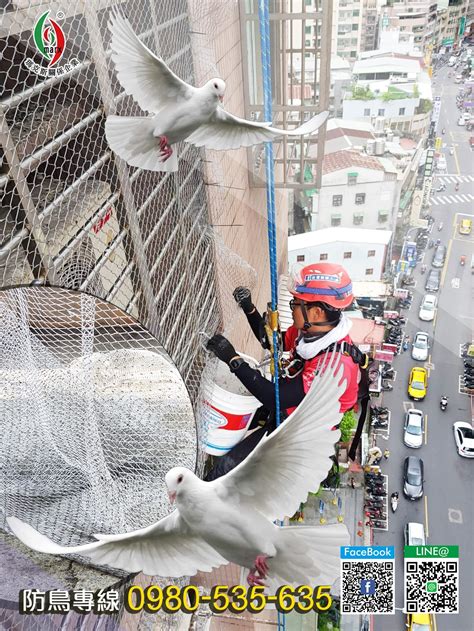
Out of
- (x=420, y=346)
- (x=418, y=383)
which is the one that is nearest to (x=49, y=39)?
(x=418, y=383)

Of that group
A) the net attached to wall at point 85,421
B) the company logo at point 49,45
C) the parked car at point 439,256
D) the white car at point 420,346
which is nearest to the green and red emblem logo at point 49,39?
the company logo at point 49,45

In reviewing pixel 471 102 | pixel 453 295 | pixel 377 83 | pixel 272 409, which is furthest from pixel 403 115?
pixel 272 409

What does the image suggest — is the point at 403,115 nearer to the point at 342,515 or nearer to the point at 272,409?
the point at 342,515

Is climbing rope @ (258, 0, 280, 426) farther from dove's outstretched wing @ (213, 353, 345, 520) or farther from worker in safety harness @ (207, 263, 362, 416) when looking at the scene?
dove's outstretched wing @ (213, 353, 345, 520)

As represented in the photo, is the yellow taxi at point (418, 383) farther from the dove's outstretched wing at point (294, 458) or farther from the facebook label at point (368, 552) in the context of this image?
the dove's outstretched wing at point (294, 458)

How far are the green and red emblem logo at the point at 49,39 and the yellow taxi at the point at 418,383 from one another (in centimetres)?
714

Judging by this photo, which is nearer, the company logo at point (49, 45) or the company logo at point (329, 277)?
the company logo at point (49, 45)

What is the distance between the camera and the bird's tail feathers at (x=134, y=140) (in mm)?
Answer: 808

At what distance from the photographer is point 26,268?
80cm

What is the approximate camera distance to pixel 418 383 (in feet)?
23.8

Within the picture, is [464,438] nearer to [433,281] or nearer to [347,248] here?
[347,248]

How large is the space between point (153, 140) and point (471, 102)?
12.5 meters

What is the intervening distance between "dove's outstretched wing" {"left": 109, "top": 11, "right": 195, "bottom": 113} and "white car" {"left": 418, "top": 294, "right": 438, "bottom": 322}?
8.43m

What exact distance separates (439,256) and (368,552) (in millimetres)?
9443
